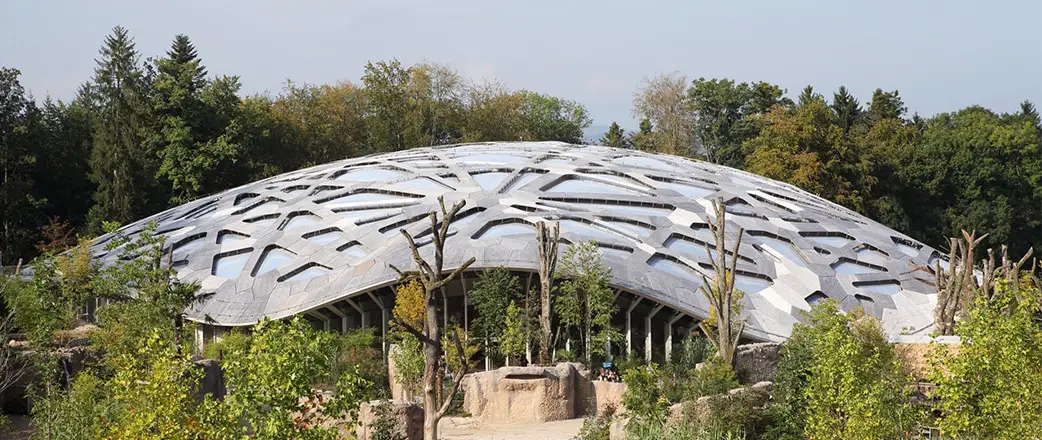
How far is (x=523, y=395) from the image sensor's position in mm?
21469

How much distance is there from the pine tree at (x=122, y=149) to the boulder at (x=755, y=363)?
2842 centimetres

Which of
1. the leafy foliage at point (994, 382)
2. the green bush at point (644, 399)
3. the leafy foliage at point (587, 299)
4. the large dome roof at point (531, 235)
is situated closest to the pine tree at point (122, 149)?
the large dome roof at point (531, 235)

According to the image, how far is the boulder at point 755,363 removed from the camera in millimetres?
21000

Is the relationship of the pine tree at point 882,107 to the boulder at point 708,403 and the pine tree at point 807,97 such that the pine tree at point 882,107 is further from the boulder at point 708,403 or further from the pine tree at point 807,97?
the boulder at point 708,403

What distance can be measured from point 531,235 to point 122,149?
73.5ft

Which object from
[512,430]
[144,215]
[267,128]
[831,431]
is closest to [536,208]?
[512,430]

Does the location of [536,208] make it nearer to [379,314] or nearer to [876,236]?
[379,314]

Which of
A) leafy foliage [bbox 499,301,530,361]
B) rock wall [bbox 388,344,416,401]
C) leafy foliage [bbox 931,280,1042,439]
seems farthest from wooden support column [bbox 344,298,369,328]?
leafy foliage [bbox 931,280,1042,439]

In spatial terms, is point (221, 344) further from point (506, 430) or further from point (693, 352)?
point (693, 352)

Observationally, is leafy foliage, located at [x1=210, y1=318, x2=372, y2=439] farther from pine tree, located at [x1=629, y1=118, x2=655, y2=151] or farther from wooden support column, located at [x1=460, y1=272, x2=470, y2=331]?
pine tree, located at [x1=629, y1=118, x2=655, y2=151]

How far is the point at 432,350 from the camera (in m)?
15.8

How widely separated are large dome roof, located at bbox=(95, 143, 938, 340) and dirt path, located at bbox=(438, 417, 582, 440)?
532cm

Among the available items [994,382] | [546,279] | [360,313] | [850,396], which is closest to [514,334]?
[546,279]

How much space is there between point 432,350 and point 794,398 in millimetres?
6070
